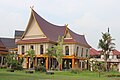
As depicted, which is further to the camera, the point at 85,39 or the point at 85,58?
the point at 85,39

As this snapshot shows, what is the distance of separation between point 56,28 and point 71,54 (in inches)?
334

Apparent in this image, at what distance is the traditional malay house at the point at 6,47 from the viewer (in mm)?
64500

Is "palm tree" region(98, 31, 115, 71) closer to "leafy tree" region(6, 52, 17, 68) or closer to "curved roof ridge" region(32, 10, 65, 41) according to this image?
"curved roof ridge" region(32, 10, 65, 41)

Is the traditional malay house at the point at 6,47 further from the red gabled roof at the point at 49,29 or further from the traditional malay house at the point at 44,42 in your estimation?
the red gabled roof at the point at 49,29

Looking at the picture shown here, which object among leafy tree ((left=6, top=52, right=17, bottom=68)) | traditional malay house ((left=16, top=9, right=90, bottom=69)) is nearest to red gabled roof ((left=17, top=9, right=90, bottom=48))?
traditional malay house ((left=16, top=9, right=90, bottom=69))

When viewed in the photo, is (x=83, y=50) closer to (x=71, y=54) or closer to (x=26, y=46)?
(x=71, y=54)

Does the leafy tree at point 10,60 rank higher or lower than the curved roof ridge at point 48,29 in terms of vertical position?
lower

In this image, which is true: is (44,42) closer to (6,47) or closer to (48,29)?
(48,29)

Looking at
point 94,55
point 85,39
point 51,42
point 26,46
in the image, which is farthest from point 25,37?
point 94,55

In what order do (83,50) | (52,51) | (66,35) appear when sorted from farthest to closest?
1. (83,50)
2. (66,35)
3. (52,51)

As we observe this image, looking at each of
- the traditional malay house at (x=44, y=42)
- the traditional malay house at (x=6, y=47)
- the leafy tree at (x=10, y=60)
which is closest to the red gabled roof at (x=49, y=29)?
the traditional malay house at (x=44, y=42)

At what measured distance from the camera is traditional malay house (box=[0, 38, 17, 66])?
64500 mm

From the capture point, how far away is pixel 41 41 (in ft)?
171

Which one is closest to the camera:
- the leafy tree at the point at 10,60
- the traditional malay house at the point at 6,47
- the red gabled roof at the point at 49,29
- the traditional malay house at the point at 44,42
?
the leafy tree at the point at 10,60
